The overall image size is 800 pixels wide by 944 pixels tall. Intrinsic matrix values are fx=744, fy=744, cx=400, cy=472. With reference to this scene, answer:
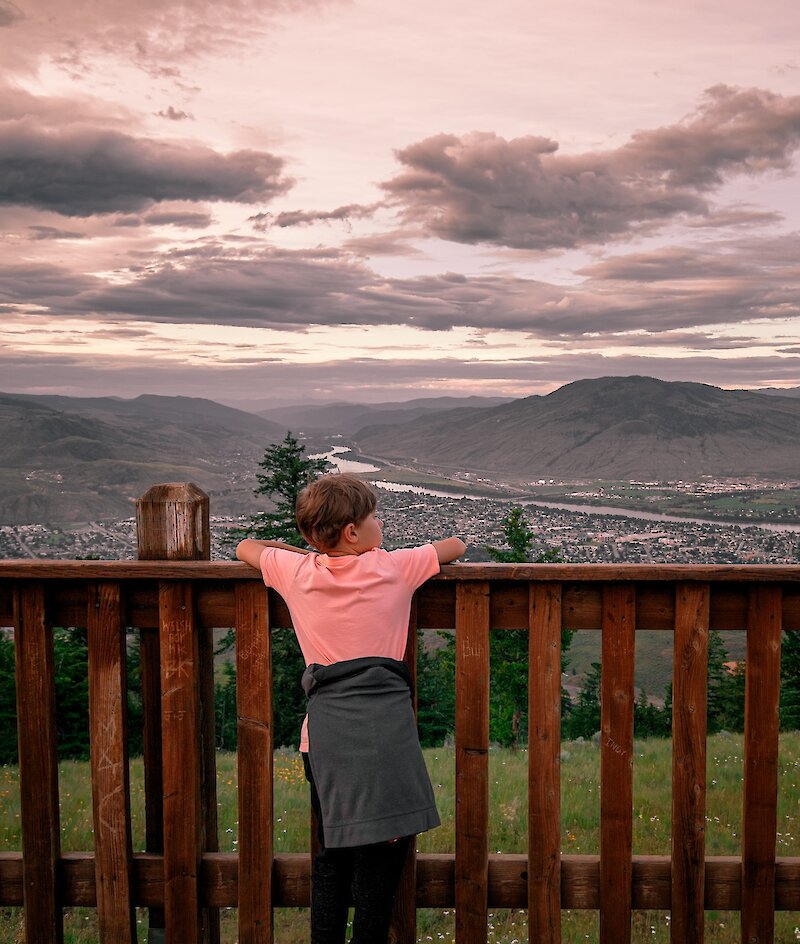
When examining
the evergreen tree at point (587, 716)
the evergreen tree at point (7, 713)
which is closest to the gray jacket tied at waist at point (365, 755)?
the evergreen tree at point (7, 713)

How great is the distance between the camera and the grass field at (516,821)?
364 cm

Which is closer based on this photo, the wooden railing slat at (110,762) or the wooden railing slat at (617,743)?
the wooden railing slat at (617,743)

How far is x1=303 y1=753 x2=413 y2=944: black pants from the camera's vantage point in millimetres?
2488

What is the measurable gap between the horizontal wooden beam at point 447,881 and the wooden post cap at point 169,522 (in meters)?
1.22

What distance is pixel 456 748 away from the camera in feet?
9.27

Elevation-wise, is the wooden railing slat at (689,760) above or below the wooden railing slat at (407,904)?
above

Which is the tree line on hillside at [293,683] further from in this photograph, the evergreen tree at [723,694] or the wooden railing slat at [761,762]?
the wooden railing slat at [761,762]

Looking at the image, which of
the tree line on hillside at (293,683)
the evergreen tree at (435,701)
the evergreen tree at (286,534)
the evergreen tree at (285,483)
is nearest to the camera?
the tree line on hillside at (293,683)

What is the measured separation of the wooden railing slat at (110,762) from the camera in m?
2.84

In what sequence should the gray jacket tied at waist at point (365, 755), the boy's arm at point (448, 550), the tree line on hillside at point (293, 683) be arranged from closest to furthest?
the gray jacket tied at waist at point (365, 755) → the boy's arm at point (448, 550) → the tree line on hillside at point (293, 683)

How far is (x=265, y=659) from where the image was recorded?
2.83 meters

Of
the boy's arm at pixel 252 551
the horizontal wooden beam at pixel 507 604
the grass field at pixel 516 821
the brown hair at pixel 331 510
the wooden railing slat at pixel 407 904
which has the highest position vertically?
the brown hair at pixel 331 510

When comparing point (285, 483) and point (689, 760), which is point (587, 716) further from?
point (689, 760)

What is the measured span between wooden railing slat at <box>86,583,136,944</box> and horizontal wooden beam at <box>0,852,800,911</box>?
0.07m
